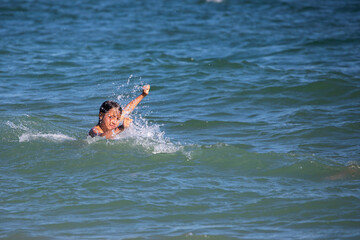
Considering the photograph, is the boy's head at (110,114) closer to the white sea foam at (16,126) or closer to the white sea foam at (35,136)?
the white sea foam at (35,136)

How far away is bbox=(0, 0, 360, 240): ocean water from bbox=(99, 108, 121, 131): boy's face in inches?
9.8

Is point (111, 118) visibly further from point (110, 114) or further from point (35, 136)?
point (35, 136)

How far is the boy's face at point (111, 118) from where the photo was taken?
771cm

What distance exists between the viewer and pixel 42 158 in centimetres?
729

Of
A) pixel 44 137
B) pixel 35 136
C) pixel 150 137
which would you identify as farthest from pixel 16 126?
pixel 150 137

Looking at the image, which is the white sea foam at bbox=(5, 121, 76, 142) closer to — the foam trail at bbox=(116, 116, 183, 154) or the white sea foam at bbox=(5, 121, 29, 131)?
the white sea foam at bbox=(5, 121, 29, 131)

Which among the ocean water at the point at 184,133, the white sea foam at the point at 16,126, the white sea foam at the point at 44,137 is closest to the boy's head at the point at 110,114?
the ocean water at the point at 184,133

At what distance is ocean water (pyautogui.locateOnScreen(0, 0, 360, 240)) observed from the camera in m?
5.60

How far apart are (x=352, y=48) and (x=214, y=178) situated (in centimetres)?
1028

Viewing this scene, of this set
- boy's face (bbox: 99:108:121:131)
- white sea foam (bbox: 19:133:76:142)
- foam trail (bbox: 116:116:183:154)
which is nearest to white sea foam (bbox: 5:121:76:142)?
white sea foam (bbox: 19:133:76:142)

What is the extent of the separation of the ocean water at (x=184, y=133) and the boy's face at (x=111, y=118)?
25 centimetres

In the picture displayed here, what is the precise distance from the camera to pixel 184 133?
8.91 meters

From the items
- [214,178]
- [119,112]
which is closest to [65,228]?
[214,178]

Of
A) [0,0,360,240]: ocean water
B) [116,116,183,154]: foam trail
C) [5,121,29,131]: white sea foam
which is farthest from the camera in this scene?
[5,121,29,131]: white sea foam
